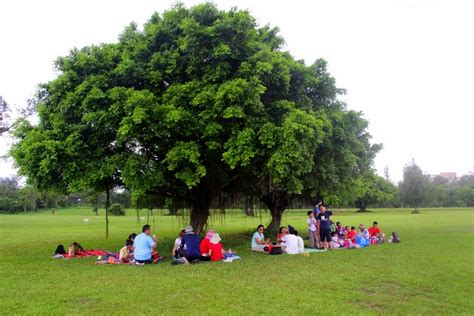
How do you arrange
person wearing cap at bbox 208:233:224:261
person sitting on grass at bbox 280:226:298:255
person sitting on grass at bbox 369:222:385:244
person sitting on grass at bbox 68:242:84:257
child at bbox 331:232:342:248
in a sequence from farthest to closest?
person sitting on grass at bbox 369:222:385:244 → child at bbox 331:232:342:248 → person sitting on grass at bbox 68:242:84:257 → person sitting on grass at bbox 280:226:298:255 → person wearing cap at bbox 208:233:224:261

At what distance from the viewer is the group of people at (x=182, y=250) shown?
13266mm

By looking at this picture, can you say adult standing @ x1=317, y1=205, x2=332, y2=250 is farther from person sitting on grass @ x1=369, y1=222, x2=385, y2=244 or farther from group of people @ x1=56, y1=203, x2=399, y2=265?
person sitting on grass @ x1=369, y1=222, x2=385, y2=244

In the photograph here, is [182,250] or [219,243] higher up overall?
[219,243]

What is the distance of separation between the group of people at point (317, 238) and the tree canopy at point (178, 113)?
6.80 feet

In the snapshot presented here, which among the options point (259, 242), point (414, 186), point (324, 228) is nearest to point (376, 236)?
point (324, 228)

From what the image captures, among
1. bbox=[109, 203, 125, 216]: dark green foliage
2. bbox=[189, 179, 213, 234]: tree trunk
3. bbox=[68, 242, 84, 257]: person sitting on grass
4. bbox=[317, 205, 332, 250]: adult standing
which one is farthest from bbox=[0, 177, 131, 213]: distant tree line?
bbox=[317, 205, 332, 250]: adult standing

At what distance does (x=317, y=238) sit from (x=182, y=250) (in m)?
6.40

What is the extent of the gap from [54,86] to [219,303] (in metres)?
11.2

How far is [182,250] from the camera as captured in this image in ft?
45.0

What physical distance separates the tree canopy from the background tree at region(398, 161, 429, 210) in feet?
214

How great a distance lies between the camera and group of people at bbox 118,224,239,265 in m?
13.3

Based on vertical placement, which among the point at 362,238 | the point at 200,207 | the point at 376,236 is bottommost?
the point at 376,236

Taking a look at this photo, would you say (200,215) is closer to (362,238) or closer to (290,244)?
(290,244)

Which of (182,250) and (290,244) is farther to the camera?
(290,244)
